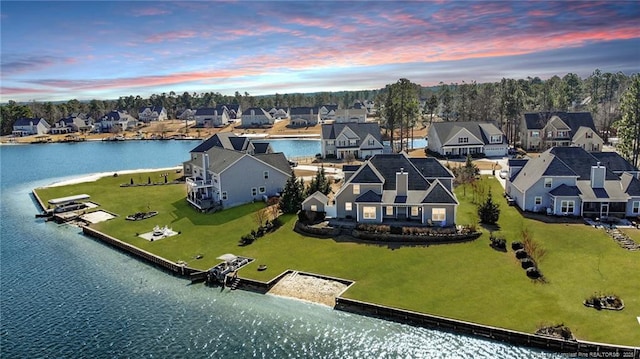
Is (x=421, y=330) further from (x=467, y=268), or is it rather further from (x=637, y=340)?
(x=637, y=340)

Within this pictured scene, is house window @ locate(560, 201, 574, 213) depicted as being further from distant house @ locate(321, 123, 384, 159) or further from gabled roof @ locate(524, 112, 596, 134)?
gabled roof @ locate(524, 112, 596, 134)

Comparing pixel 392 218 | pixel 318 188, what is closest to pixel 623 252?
pixel 392 218

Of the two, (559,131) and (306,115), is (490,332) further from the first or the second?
(306,115)

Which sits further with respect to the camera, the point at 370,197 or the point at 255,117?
the point at 255,117

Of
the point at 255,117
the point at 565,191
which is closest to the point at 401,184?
the point at 565,191

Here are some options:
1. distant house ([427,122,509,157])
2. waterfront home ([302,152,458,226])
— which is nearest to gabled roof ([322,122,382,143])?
distant house ([427,122,509,157])

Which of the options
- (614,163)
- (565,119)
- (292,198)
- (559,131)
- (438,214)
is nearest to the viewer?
(438,214)

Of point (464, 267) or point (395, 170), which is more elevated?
point (395, 170)

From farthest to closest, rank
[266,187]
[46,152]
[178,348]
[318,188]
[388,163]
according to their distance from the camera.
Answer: [46,152] < [266,187] < [318,188] < [388,163] < [178,348]
